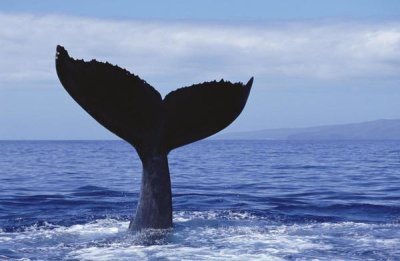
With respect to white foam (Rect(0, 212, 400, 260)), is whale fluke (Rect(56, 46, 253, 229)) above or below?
above

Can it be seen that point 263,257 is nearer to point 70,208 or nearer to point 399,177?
point 70,208

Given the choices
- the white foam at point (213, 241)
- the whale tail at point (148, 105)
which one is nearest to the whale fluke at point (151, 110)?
the whale tail at point (148, 105)

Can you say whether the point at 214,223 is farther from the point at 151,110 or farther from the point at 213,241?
the point at 151,110

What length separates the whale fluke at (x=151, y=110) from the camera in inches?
346

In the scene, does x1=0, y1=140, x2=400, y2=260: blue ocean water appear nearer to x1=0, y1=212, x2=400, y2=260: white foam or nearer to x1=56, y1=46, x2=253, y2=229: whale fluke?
x1=0, y1=212, x2=400, y2=260: white foam

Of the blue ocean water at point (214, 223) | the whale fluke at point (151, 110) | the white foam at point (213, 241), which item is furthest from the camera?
the blue ocean water at point (214, 223)

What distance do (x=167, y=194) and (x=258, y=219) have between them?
3299 mm

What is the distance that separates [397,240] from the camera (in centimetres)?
1000

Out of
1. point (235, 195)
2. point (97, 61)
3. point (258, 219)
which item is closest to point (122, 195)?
point (235, 195)

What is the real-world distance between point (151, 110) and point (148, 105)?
10 cm

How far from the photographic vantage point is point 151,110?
Result: 932cm

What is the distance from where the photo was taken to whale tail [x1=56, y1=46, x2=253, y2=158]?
879 cm

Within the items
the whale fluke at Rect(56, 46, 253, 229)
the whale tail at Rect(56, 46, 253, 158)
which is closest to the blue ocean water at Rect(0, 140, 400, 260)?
the whale fluke at Rect(56, 46, 253, 229)

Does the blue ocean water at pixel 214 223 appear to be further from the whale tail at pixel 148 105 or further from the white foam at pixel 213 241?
the whale tail at pixel 148 105
